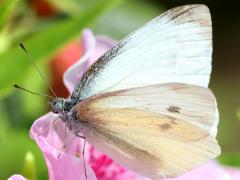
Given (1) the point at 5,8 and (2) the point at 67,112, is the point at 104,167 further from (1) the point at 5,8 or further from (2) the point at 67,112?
(1) the point at 5,8

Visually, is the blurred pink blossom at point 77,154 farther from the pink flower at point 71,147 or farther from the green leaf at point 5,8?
the green leaf at point 5,8

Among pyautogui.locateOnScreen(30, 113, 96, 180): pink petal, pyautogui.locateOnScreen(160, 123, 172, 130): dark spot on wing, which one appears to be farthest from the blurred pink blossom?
pyautogui.locateOnScreen(160, 123, 172, 130): dark spot on wing

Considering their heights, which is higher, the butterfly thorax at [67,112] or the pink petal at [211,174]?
the butterfly thorax at [67,112]

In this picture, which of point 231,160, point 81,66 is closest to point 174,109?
point 81,66

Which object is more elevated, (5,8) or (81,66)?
(5,8)

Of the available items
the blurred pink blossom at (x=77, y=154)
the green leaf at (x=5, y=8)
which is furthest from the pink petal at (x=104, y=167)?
the green leaf at (x=5, y=8)

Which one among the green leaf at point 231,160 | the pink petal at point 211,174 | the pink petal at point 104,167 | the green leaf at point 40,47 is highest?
the green leaf at point 40,47

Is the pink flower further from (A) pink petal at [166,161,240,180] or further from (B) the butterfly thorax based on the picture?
(A) pink petal at [166,161,240,180]

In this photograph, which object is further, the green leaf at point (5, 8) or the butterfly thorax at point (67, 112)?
the green leaf at point (5, 8)
